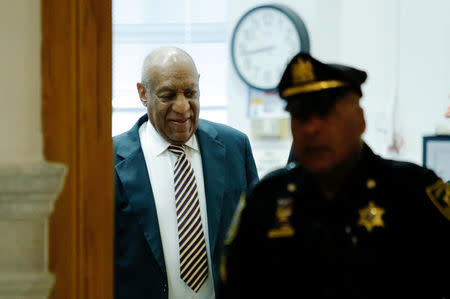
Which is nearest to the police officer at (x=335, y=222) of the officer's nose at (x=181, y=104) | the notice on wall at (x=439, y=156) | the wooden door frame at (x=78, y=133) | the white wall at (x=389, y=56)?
the wooden door frame at (x=78, y=133)

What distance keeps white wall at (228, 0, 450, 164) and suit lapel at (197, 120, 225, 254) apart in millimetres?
1450

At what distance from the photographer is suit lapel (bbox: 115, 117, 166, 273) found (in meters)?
2.09

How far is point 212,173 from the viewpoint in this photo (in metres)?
2.26

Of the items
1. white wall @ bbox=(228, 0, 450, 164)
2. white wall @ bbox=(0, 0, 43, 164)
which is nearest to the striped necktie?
white wall @ bbox=(0, 0, 43, 164)

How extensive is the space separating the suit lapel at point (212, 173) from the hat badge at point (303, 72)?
1131mm

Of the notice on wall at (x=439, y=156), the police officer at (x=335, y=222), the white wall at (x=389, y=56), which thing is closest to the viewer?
the police officer at (x=335, y=222)

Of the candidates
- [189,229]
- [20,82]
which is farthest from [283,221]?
[189,229]

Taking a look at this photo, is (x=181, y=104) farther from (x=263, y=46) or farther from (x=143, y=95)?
(x=263, y=46)

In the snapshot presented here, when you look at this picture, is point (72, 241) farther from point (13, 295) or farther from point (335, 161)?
point (335, 161)

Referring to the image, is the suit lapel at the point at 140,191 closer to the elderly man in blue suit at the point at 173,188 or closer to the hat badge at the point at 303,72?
the elderly man in blue suit at the point at 173,188

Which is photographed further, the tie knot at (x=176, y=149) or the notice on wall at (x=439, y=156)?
the notice on wall at (x=439, y=156)

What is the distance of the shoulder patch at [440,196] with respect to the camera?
3.51ft

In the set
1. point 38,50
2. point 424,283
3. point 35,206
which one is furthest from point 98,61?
point 424,283

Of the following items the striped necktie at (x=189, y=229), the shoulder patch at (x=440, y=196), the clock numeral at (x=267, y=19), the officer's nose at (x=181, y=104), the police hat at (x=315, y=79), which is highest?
the clock numeral at (x=267, y=19)
